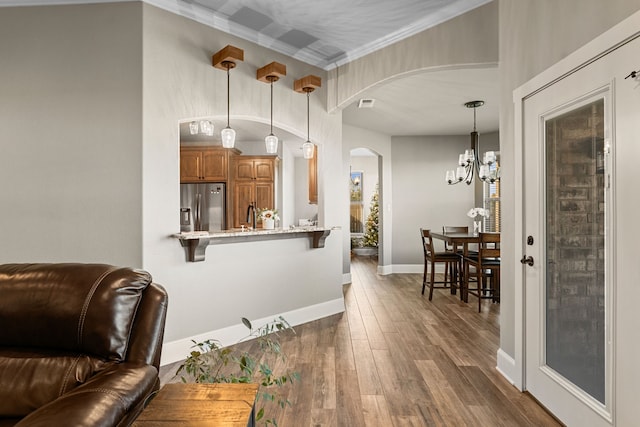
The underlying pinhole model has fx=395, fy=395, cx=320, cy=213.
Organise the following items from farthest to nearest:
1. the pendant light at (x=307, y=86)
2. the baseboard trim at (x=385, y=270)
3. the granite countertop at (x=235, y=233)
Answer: the baseboard trim at (x=385, y=270), the pendant light at (x=307, y=86), the granite countertop at (x=235, y=233)

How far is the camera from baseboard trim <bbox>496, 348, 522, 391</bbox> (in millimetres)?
2738

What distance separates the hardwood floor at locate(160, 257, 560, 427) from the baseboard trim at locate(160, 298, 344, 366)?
0.11 metres

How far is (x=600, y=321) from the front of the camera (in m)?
1.97

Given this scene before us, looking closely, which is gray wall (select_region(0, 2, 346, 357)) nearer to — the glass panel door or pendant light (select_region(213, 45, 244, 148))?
pendant light (select_region(213, 45, 244, 148))

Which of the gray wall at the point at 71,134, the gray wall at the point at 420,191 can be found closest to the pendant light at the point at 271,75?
the gray wall at the point at 71,134

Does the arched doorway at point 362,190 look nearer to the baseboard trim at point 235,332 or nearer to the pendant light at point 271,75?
the baseboard trim at point 235,332

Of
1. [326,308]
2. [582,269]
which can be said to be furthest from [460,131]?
[582,269]

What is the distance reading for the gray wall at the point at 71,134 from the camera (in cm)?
301

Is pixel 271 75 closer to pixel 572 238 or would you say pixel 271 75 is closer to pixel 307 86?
pixel 307 86

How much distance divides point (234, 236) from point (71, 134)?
151 centimetres

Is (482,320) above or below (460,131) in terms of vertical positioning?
below

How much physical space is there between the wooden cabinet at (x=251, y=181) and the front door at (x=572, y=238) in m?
5.19

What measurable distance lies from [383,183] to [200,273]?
16.5ft

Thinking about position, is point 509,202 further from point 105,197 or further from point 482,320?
point 105,197
